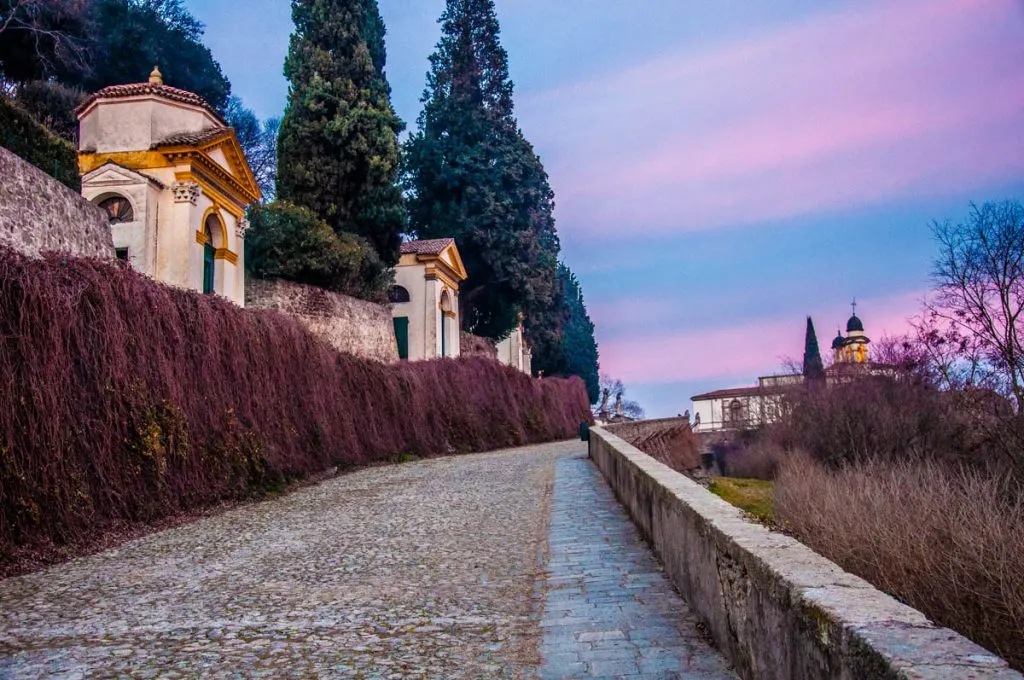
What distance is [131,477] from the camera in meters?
7.68

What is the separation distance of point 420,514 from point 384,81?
79.1ft

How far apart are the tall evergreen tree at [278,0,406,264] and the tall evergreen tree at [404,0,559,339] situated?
7996mm

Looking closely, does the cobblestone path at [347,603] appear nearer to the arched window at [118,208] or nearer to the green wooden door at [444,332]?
the arched window at [118,208]

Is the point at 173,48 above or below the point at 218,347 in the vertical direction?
above

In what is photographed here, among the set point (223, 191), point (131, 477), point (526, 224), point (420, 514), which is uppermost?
point (526, 224)

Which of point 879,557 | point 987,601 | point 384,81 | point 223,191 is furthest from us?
point 384,81

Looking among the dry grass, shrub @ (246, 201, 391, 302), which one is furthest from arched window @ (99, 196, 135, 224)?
the dry grass

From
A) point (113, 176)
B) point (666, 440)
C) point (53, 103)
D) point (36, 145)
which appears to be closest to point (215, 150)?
point (113, 176)

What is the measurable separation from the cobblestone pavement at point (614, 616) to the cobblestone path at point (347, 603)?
0.06 feet

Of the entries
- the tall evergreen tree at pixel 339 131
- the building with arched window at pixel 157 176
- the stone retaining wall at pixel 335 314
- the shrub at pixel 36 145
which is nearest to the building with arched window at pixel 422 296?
the tall evergreen tree at pixel 339 131

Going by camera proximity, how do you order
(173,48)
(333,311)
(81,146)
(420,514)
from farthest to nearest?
(173,48), (333,311), (81,146), (420,514)

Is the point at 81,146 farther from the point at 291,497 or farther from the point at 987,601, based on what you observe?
the point at 987,601

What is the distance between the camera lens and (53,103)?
24219mm

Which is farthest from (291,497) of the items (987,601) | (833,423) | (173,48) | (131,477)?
(173,48)
